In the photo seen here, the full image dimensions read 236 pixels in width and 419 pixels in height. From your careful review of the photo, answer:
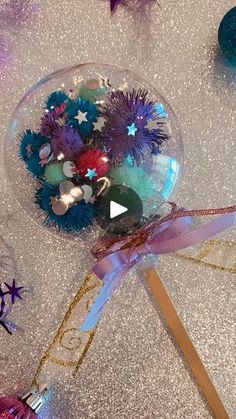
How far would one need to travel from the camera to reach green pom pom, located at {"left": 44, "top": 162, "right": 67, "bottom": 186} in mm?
778

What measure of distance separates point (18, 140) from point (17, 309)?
229mm

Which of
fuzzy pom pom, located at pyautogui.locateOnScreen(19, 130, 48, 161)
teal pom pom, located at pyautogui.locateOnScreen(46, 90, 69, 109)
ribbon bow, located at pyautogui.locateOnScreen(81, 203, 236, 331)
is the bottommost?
ribbon bow, located at pyautogui.locateOnScreen(81, 203, 236, 331)

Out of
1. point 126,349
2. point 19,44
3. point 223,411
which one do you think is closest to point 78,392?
point 126,349

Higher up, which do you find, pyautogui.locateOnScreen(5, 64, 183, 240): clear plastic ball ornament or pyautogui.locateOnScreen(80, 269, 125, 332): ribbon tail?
pyautogui.locateOnScreen(5, 64, 183, 240): clear plastic ball ornament

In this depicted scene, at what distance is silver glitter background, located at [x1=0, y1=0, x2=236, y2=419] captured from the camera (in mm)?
833

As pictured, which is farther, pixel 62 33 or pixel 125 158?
pixel 62 33

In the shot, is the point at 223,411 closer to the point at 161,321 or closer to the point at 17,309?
the point at 161,321

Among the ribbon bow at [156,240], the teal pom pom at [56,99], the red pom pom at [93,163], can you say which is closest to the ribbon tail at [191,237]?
the ribbon bow at [156,240]

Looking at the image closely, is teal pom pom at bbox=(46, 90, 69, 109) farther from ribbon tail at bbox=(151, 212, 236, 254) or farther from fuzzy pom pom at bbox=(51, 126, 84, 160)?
ribbon tail at bbox=(151, 212, 236, 254)

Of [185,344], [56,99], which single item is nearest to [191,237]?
[185,344]

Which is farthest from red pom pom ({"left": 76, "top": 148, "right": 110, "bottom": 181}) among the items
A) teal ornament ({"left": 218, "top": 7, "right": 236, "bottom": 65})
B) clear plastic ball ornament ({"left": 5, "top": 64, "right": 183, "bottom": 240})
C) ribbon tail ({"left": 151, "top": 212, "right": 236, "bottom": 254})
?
teal ornament ({"left": 218, "top": 7, "right": 236, "bottom": 65})

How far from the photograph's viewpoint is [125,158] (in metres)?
0.79
